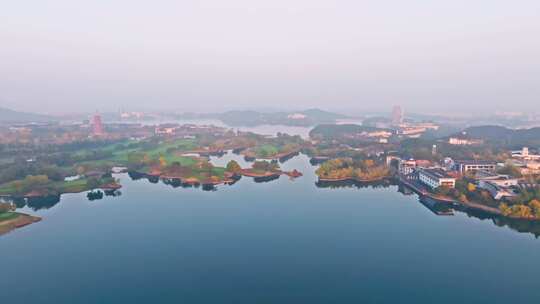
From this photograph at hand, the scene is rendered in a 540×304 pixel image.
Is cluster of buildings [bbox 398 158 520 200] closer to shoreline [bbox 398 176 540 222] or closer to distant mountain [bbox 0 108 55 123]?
shoreline [bbox 398 176 540 222]

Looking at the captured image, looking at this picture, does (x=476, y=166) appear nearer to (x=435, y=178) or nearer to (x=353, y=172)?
(x=435, y=178)

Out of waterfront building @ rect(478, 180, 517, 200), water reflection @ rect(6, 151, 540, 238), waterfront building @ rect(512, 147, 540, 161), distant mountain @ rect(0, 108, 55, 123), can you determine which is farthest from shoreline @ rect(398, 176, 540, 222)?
distant mountain @ rect(0, 108, 55, 123)

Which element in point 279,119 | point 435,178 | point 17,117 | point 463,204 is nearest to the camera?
point 463,204

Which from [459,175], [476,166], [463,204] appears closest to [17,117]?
[459,175]

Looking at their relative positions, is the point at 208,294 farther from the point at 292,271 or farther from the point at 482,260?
the point at 482,260

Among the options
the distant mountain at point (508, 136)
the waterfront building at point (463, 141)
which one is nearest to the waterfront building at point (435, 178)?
the distant mountain at point (508, 136)
